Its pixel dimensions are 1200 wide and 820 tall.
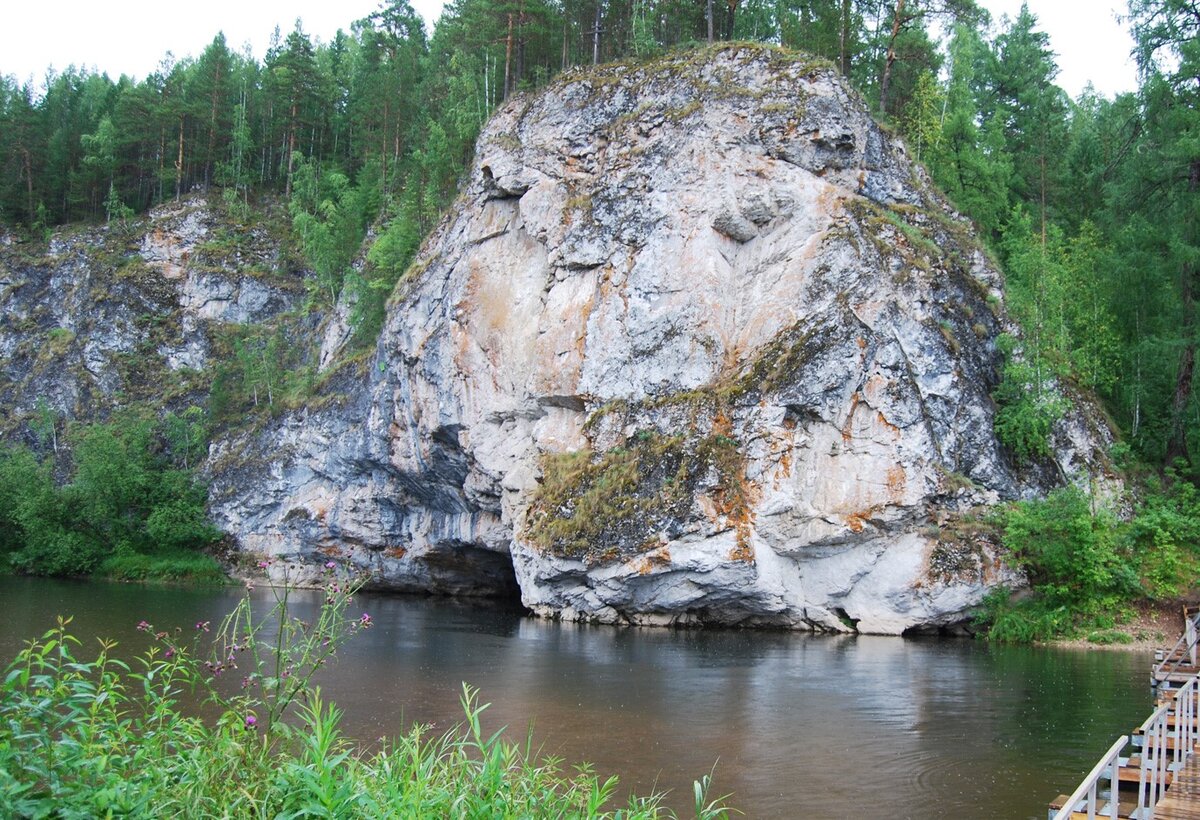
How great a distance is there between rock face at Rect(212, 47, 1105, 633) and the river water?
2604 mm

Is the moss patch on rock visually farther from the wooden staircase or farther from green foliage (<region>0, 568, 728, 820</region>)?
green foliage (<region>0, 568, 728, 820</region>)

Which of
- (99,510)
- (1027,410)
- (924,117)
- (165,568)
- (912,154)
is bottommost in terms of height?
(165,568)

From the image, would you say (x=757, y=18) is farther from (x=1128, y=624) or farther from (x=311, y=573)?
(x=311, y=573)

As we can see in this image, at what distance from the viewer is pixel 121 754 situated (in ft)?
21.3

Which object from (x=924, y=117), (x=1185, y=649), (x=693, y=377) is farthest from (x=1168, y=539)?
(x=924, y=117)

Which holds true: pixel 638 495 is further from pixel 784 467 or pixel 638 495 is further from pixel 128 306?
pixel 128 306

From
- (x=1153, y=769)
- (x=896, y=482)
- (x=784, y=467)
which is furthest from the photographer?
(x=784, y=467)

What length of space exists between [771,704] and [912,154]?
28.0 meters

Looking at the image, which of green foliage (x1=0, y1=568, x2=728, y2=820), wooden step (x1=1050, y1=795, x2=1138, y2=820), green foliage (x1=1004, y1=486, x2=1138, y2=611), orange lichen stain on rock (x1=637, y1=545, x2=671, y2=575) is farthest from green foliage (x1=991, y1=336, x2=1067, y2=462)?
green foliage (x1=0, y1=568, x2=728, y2=820)

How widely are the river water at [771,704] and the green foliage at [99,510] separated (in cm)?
1797

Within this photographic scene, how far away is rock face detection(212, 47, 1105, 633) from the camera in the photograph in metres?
28.9

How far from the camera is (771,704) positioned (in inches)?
672

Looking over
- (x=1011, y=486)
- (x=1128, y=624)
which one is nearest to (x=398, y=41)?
(x=1011, y=486)

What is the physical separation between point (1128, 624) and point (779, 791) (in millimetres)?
19762
